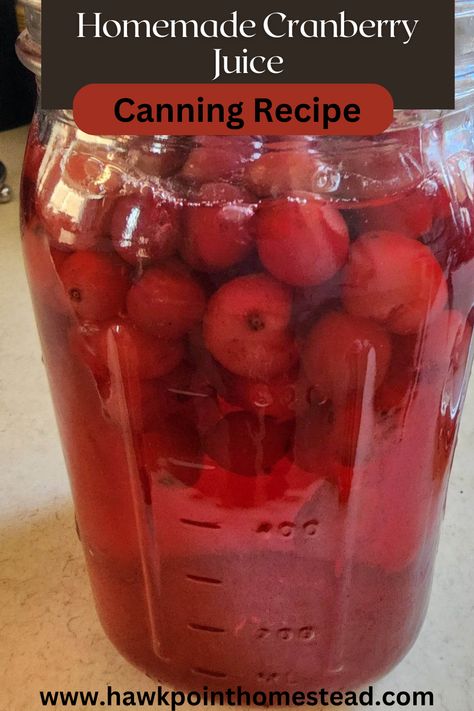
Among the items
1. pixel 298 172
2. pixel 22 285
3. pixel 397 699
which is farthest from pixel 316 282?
pixel 22 285

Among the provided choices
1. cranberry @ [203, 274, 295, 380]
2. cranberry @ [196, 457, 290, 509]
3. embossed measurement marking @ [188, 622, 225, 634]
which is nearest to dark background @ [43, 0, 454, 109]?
cranberry @ [203, 274, 295, 380]

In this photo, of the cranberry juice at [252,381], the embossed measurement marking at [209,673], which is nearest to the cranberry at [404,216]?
the cranberry juice at [252,381]

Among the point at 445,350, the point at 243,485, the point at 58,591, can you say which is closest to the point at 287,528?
the point at 243,485

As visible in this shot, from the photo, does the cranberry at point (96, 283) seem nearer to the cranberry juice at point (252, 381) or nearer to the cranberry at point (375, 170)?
the cranberry juice at point (252, 381)

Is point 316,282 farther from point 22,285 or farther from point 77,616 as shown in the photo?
point 22,285

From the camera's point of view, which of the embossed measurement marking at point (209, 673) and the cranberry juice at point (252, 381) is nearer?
the cranberry juice at point (252, 381)

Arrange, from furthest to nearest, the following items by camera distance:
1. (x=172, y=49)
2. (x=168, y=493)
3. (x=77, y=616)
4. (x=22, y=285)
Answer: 1. (x=22, y=285)
2. (x=77, y=616)
3. (x=168, y=493)
4. (x=172, y=49)
